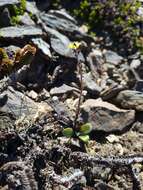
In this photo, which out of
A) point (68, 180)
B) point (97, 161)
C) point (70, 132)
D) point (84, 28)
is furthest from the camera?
point (84, 28)

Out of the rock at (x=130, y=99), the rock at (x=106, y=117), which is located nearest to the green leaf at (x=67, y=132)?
the rock at (x=106, y=117)

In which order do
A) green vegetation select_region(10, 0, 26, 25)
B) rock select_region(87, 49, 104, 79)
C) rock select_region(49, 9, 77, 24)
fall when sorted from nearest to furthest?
green vegetation select_region(10, 0, 26, 25) < rock select_region(87, 49, 104, 79) < rock select_region(49, 9, 77, 24)

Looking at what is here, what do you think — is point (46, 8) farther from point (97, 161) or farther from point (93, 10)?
point (97, 161)

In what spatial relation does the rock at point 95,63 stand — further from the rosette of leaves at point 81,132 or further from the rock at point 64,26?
the rosette of leaves at point 81,132

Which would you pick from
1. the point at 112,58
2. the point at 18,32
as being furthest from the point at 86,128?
the point at 112,58

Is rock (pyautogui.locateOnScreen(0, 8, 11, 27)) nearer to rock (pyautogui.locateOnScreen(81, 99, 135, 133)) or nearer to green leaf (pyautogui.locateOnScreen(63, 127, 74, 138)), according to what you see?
rock (pyautogui.locateOnScreen(81, 99, 135, 133))

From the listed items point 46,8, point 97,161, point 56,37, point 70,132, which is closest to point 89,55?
point 56,37

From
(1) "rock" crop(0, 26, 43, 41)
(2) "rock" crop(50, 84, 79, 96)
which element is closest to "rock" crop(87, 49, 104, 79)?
(2) "rock" crop(50, 84, 79, 96)
